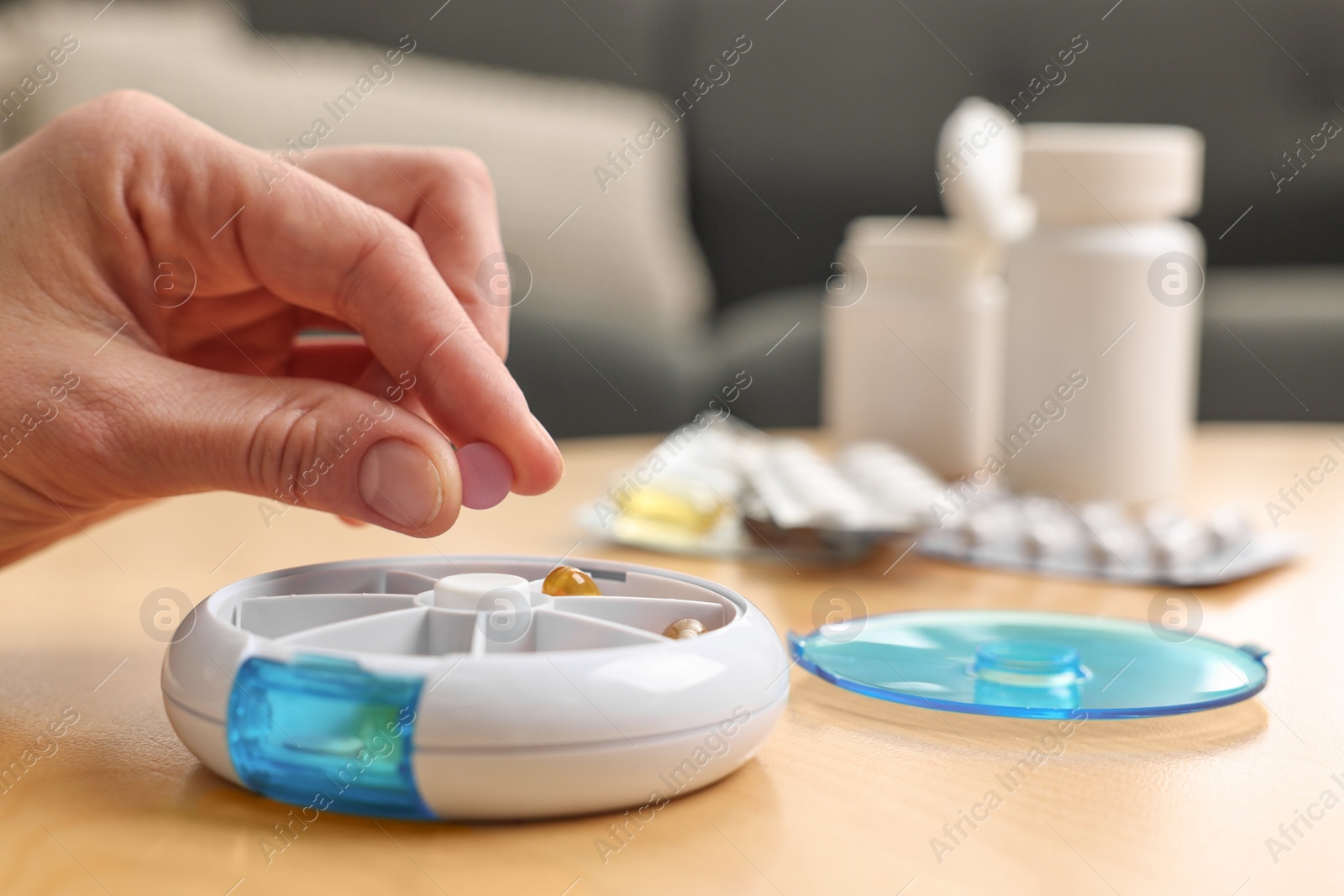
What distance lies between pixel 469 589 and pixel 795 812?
134 mm

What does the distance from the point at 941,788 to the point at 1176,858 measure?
77 millimetres

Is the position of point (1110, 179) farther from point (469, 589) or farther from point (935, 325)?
point (469, 589)

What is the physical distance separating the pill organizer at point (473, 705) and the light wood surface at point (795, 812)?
0.01 m

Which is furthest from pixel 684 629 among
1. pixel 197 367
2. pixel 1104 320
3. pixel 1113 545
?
pixel 1104 320

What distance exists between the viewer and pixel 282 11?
2.16m

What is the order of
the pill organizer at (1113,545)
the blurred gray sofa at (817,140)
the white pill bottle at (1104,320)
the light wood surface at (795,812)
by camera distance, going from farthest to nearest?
the blurred gray sofa at (817,140) < the white pill bottle at (1104,320) < the pill organizer at (1113,545) < the light wood surface at (795,812)

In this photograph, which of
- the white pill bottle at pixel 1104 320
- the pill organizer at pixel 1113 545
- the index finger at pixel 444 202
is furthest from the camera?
the white pill bottle at pixel 1104 320

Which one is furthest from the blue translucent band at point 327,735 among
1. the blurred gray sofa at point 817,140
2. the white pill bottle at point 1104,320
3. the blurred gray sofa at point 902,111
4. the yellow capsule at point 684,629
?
the blurred gray sofa at point 902,111

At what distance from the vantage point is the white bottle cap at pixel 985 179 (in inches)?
41.2

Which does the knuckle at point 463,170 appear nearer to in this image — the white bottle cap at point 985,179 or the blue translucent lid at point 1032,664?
the blue translucent lid at point 1032,664

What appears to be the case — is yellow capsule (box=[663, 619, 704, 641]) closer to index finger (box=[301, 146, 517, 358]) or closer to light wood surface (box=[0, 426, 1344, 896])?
light wood surface (box=[0, 426, 1344, 896])

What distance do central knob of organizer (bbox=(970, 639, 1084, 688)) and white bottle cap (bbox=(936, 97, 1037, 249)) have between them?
0.59m

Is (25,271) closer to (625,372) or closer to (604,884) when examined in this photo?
(604,884)

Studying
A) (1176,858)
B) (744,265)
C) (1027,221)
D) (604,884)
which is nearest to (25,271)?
(604,884)
